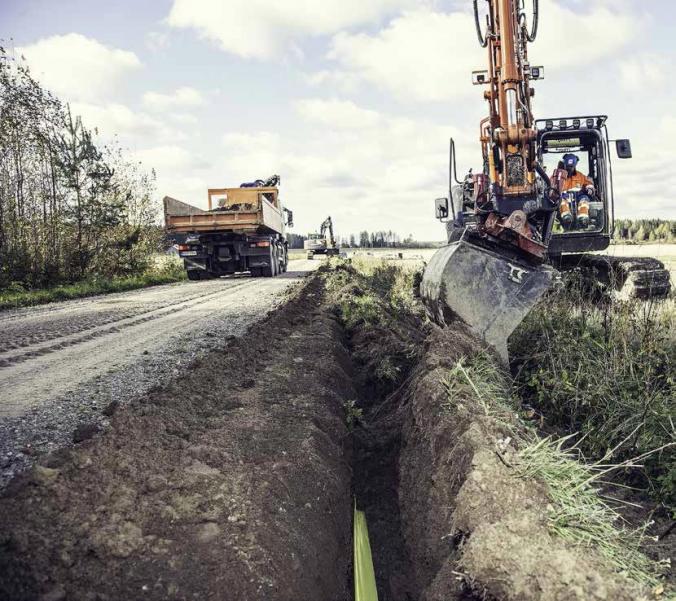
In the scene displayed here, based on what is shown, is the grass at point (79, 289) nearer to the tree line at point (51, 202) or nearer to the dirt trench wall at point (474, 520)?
the tree line at point (51, 202)

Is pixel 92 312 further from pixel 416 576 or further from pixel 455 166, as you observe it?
pixel 416 576

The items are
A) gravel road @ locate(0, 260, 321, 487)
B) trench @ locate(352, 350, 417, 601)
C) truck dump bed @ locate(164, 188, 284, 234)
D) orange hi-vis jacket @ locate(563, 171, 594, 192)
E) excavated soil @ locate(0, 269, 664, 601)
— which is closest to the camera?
excavated soil @ locate(0, 269, 664, 601)

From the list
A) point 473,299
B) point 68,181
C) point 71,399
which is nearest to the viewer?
point 71,399

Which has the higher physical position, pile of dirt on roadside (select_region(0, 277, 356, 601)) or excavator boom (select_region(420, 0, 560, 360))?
excavator boom (select_region(420, 0, 560, 360))

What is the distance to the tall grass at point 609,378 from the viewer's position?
4320 mm

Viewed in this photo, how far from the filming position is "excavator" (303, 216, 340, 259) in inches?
1657

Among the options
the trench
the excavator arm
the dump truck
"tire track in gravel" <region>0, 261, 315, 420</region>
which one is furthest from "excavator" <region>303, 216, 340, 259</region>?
the trench

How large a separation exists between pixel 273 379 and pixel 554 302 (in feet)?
11.6

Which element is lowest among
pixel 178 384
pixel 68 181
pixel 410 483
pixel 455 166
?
pixel 410 483

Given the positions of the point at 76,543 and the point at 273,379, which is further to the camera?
the point at 273,379

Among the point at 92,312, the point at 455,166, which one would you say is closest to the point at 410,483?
the point at 455,166

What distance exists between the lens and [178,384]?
14.8 feet

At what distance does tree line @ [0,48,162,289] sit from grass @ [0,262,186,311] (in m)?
0.42

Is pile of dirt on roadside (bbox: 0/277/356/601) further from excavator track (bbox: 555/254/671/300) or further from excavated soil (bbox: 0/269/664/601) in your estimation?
excavator track (bbox: 555/254/671/300)
